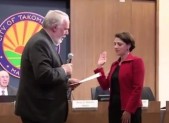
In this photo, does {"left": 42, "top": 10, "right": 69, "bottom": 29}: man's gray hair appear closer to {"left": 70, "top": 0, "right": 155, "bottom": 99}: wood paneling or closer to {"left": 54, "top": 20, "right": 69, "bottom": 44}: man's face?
{"left": 54, "top": 20, "right": 69, "bottom": 44}: man's face

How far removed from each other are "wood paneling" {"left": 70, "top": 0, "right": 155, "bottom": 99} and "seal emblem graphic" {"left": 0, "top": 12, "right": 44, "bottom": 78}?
0.74 m

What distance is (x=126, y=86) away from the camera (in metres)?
3.41

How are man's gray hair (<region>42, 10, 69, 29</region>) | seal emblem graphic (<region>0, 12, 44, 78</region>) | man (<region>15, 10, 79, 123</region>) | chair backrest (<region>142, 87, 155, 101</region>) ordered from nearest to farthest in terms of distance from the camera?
1. man (<region>15, 10, 79, 123</region>)
2. man's gray hair (<region>42, 10, 69, 29</region>)
3. chair backrest (<region>142, 87, 155, 101</region>)
4. seal emblem graphic (<region>0, 12, 44, 78</region>)

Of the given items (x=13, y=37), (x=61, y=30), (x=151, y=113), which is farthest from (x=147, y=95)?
(x=61, y=30)

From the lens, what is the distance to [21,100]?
2527mm

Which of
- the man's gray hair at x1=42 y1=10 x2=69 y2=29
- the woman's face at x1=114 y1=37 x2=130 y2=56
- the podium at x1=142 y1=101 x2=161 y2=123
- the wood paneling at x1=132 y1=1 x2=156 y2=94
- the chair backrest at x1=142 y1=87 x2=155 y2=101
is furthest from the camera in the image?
the wood paneling at x1=132 y1=1 x2=156 y2=94

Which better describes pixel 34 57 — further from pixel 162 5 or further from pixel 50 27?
pixel 162 5

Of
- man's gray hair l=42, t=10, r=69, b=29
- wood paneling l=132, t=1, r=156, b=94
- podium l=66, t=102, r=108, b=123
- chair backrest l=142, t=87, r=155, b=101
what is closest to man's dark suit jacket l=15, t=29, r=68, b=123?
man's gray hair l=42, t=10, r=69, b=29

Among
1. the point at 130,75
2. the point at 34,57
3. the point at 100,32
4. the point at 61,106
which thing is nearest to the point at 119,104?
the point at 130,75

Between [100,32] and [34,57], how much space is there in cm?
405

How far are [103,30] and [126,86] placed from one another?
316cm

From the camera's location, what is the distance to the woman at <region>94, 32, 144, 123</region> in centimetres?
335

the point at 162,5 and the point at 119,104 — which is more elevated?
the point at 162,5

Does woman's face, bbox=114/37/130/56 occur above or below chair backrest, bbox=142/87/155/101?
above
